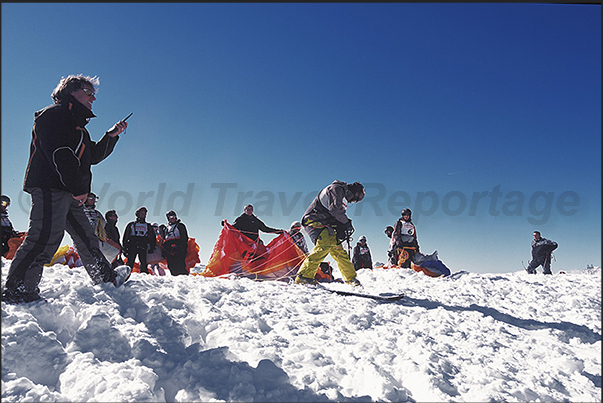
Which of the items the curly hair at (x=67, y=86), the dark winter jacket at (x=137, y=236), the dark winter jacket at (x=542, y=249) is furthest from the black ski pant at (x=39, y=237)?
the dark winter jacket at (x=542, y=249)

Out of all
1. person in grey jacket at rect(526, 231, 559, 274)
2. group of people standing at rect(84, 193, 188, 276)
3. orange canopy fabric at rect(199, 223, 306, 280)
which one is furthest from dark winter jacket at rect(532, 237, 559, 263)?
group of people standing at rect(84, 193, 188, 276)

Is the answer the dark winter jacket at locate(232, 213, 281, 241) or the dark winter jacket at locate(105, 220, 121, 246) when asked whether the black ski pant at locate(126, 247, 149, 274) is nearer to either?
the dark winter jacket at locate(105, 220, 121, 246)

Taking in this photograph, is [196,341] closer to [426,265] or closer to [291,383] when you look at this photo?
[291,383]

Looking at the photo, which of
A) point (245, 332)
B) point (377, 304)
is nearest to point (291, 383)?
point (245, 332)

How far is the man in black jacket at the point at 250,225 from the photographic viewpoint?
24.1 feet

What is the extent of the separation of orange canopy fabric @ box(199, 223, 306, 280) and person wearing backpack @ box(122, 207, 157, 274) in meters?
1.25

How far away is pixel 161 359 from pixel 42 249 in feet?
4.29

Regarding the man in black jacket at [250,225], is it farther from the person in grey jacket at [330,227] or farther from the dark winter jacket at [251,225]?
the person in grey jacket at [330,227]

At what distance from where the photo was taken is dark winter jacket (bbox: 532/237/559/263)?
436 inches

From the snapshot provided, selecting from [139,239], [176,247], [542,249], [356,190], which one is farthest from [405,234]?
[139,239]

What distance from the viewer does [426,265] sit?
837cm

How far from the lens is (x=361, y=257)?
1116 centimetres

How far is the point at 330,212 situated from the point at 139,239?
4.02 m

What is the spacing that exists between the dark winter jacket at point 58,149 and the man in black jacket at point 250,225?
4747 mm
